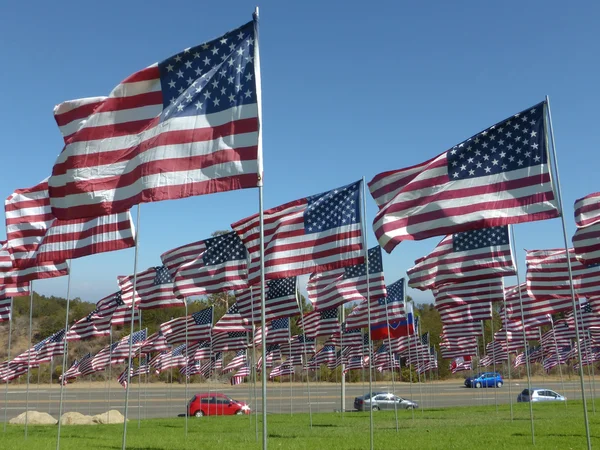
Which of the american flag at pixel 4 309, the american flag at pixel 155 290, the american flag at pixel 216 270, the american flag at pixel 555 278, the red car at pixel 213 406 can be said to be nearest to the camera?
the american flag at pixel 555 278

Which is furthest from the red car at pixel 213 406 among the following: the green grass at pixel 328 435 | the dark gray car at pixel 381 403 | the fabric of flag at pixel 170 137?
the fabric of flag at pixel 170 137

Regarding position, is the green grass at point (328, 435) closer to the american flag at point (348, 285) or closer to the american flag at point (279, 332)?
the american flag at point (348, 285)

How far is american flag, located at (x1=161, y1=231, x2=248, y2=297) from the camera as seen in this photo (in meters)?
22.9

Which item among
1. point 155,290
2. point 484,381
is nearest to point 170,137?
point 155,290

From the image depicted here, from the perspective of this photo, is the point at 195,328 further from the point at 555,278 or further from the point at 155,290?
the point at 555,278

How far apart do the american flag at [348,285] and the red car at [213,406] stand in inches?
556

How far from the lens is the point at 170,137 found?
11070mm

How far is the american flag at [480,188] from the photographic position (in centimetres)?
1309

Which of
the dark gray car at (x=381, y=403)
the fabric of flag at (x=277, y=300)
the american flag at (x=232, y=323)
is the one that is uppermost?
the fabric of flag at (x=277, y=300)

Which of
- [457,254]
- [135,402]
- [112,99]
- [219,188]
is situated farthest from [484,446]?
[135,402]

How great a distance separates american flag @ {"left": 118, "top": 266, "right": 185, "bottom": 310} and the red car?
11.6 metres

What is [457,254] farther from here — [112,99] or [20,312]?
[20,312]

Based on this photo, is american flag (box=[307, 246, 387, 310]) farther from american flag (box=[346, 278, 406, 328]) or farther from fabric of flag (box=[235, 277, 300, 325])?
american flag (box=[346, 278, 406, 328])

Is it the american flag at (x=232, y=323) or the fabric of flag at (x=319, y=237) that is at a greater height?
the fabric of flag at (x=319, y=237)
